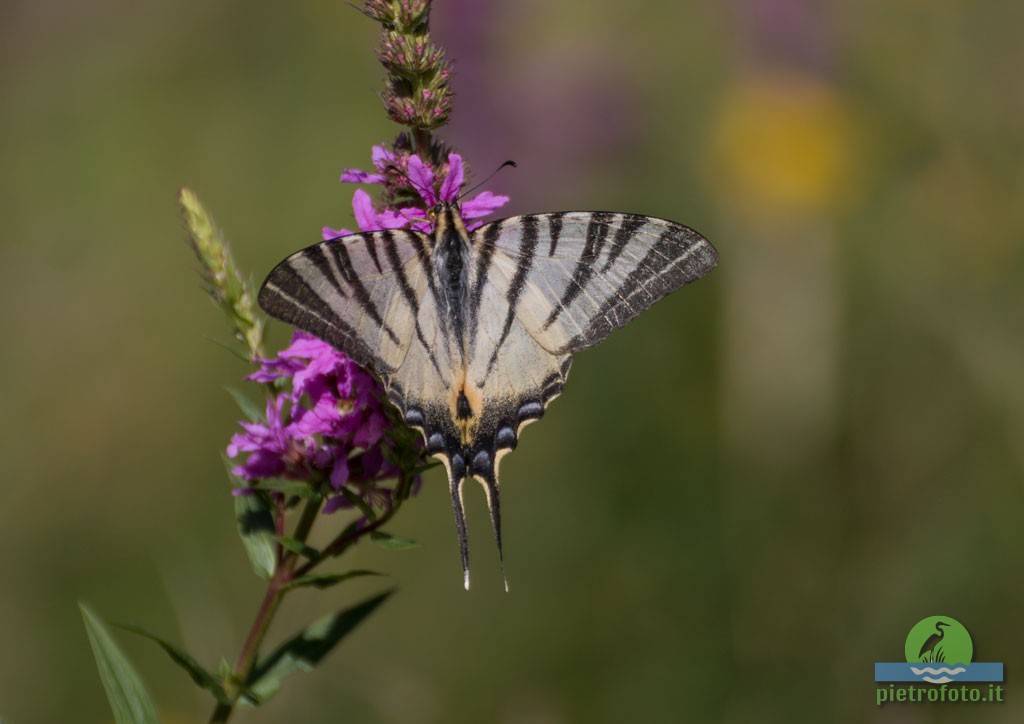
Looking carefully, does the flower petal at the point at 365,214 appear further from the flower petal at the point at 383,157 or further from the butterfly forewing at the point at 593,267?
the butterfly forewing at the point at 593,267

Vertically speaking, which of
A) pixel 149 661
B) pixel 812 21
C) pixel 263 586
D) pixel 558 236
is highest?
pixel 812 21

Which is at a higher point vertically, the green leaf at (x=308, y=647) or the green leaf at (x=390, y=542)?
the green leaf at (x=390, y=542)

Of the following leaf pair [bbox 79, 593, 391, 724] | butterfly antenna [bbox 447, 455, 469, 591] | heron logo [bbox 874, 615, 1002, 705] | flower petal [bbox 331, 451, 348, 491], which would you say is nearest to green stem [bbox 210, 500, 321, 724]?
leaf pair [bbox 79, 593, 391, 724]

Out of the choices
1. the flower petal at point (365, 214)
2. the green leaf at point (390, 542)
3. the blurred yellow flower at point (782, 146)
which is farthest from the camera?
the blurred yellow flower at point (782, 146)

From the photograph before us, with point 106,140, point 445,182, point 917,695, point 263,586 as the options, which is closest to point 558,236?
point 445,182

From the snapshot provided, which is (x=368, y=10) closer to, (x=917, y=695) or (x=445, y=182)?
(x=445, y=182)

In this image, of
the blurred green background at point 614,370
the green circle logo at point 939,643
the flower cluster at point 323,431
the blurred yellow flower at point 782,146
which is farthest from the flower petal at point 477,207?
the blurred yellow flower at point 782,146
